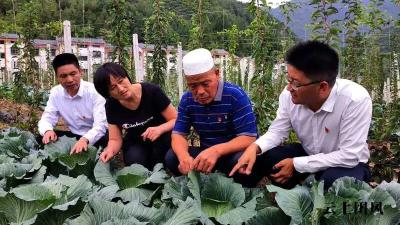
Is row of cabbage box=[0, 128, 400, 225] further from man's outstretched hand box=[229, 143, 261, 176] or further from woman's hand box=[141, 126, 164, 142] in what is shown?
Result: woman's hand box=[141, 126, 164, 142]

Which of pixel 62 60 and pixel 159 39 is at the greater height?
pixel 159 39

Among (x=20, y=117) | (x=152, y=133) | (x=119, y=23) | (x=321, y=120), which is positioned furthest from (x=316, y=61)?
(x=20, y=117)

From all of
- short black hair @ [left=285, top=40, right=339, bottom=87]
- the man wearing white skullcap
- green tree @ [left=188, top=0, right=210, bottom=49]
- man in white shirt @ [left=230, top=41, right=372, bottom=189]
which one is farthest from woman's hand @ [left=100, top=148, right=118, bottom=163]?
green tree @ [left=188, top=0, right=210, bottom=49]

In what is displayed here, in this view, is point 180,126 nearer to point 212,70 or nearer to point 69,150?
point 212,70

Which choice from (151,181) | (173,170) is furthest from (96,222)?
(173,170)

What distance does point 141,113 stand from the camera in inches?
148

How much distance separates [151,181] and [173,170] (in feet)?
1.12

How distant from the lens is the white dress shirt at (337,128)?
2.74 m

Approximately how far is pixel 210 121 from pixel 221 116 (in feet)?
0.32

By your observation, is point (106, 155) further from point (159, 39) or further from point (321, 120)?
point (159, 39)

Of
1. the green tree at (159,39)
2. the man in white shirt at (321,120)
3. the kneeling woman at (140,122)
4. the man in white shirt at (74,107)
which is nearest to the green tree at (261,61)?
the kneeling woman at (140,122)

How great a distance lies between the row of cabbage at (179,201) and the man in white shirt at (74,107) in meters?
0.83

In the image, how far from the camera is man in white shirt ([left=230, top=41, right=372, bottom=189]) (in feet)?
8.68

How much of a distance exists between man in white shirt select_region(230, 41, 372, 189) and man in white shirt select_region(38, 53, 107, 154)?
167cm
